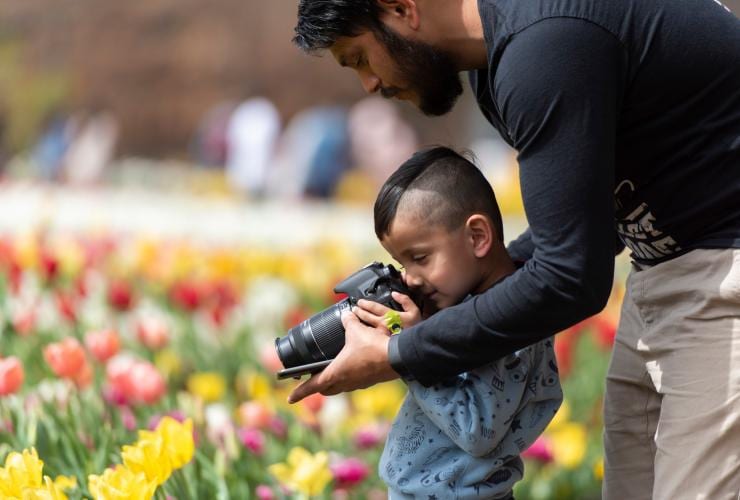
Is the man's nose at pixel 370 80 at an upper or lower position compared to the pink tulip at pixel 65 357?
upper

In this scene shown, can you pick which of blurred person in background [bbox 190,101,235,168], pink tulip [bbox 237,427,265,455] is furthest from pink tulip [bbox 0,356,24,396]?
blurred person in background [bbox 190,101,235,168]

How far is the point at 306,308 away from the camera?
5035mm

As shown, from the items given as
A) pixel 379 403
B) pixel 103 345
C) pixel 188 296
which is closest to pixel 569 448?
pixel 379 403

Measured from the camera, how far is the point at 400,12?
6.61ft

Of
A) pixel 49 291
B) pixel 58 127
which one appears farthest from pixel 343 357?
pixel 58 127

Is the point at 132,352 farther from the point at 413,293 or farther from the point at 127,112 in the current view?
the point at 127,112

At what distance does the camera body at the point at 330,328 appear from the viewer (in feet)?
6.93

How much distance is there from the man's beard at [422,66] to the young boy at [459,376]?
0.36 feet

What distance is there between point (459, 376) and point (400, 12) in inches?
23.6

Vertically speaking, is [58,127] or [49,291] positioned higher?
[49,291]

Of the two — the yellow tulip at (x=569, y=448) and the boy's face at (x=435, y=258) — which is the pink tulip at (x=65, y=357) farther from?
the yellow tulip at (x=569, y=448)

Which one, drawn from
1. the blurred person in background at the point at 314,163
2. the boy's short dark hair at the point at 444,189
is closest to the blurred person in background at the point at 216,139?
the blurred person in background at the point at 314,163

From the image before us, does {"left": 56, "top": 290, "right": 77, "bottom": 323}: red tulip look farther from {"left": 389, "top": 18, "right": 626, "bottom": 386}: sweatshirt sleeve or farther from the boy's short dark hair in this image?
{"left": 389, "top": 18, "right": 626, "bottom": 386}: sweatshirt sleeve

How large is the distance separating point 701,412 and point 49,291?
3034 millimetres
